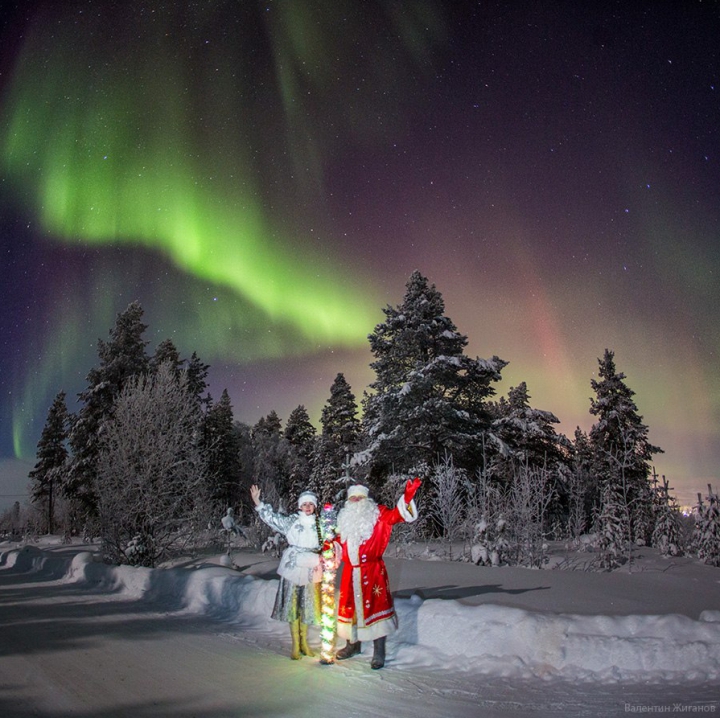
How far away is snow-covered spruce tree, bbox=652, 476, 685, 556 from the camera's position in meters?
25.1

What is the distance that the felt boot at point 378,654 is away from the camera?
→ 229 inches

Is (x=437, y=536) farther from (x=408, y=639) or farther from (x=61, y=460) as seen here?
(x=61, y=460)

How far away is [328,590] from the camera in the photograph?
6.37m

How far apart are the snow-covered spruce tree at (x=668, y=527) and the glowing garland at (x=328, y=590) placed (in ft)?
75.8

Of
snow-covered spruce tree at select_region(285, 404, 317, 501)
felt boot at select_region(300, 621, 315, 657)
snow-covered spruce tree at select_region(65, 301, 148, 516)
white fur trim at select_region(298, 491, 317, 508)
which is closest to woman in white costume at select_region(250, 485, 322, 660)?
felt boot at select_region(300, 621, 315, 657)

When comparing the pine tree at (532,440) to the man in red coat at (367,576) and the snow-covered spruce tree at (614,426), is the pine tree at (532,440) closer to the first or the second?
the snow-covered spruce tree at (614,426)

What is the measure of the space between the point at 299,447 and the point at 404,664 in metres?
49.8

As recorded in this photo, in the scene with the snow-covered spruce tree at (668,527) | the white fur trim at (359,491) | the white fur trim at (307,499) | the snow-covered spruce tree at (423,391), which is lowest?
the snow-covered spruce tree at (668,527)

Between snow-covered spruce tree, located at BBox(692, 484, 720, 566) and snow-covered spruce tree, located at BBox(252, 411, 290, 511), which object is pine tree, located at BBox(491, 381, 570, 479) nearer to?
snow-covered spruce tree, located at BBox(692, 484, 720, 566)

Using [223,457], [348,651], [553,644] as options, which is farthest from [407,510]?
[223,457]

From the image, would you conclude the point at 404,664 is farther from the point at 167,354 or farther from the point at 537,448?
the point at 167,354

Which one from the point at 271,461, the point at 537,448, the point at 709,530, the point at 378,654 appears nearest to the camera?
the point at 378,654

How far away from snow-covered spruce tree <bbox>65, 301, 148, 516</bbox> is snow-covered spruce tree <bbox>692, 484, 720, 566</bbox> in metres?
28.1

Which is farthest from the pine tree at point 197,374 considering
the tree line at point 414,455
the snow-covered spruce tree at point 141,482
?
the snow-covered spruce tree at point 141,482
